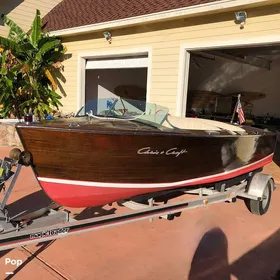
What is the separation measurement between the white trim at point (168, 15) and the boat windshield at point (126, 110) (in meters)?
3.46

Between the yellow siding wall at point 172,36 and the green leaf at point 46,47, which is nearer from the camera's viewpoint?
the yellow siding wall at point 172,36

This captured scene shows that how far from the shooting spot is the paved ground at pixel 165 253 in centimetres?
313

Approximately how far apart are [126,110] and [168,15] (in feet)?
13.5

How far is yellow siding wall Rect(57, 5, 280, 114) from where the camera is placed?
20.9 ft

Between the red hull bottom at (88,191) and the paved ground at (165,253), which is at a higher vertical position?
the red hull bottom at (88,191)

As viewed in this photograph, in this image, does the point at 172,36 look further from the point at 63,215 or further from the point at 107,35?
the point at 63,215

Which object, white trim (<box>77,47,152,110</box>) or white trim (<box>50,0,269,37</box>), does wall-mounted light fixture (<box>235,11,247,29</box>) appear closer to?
white trim (<box>50,0,269,37</box>)

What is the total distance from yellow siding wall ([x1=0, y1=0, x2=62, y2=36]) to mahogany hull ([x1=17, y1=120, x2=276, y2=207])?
1095 cm

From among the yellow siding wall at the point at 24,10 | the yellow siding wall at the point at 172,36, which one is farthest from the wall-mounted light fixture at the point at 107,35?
the yellow siding wall at the point at 24,10

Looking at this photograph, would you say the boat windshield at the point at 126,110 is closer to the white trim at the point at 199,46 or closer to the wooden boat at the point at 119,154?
the wooden boat at the point at 119,154

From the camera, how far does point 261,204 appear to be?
191 inches

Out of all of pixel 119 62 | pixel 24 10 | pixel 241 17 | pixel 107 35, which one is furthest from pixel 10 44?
pixel 241 17

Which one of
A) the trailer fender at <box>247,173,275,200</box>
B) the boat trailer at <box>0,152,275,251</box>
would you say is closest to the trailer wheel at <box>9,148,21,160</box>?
the boat trailer at <box>0,152,275,251</box>

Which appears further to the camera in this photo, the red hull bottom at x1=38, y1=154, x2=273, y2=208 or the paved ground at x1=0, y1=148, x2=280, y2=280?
the red hull bottom at x1=38, y1=154, x2=273, y2=208
